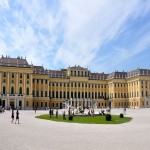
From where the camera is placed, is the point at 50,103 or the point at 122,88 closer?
the point at 50,103

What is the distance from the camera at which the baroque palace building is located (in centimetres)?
8638

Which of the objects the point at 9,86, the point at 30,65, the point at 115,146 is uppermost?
the point at 30,65

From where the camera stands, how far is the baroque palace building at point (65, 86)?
283 ft

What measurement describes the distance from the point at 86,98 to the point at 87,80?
7193mm

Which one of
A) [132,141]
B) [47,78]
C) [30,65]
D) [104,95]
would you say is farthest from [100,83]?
[132,141]

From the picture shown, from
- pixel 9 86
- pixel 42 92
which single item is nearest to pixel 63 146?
pixel 9 86

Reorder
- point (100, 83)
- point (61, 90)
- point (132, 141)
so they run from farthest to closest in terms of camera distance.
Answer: point (100, 83), point (61, 90), point (132, 141)

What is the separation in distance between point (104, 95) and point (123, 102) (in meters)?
8.32

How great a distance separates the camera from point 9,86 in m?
86.1

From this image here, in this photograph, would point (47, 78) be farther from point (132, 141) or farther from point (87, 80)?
point (132, 141)

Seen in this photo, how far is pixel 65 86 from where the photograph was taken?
106 meters

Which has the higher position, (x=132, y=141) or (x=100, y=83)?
(x=100, y=83)

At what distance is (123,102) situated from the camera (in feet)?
364

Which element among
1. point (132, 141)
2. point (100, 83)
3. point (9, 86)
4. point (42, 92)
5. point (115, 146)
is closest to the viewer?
point (115, 146)
